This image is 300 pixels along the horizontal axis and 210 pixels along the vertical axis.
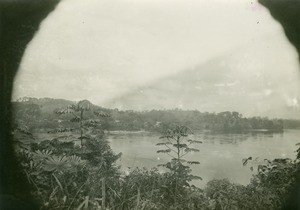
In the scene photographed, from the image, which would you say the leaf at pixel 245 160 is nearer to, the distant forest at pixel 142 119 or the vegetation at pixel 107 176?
the vegetation at pixel 107 176

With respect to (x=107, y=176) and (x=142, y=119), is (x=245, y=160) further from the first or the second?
(x=107, y=176)

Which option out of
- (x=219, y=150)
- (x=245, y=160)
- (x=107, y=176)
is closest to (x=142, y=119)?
(x=107, y=176)

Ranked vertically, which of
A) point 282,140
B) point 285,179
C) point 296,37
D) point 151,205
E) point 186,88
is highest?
point 296,37

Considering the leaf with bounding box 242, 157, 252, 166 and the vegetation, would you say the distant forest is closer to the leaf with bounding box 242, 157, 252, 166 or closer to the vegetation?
the vegetation

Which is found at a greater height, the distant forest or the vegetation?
the distant forest

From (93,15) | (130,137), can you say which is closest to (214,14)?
(93,15)

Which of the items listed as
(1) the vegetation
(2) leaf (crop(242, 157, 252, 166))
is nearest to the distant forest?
(1) the vegetation

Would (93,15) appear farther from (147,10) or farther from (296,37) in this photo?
(296,37)
